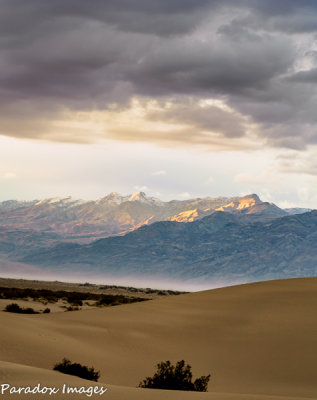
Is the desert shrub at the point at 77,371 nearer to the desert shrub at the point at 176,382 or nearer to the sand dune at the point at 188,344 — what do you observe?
the sand dune at the point at 188,344

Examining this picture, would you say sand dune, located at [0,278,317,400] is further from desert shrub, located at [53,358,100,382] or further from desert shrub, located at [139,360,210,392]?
desert shrub, located at [139,360,210,392]

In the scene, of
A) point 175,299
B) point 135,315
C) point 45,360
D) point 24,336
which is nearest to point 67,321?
point 135,315

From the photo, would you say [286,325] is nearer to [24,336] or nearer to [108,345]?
[108,345]

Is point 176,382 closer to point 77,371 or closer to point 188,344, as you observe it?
point 77,371

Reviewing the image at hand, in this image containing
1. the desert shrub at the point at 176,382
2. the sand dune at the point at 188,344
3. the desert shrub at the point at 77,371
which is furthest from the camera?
the sand dune at the point at 188,344

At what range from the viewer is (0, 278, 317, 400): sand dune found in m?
17.3

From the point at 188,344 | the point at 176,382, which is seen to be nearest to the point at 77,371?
the point at 176,382

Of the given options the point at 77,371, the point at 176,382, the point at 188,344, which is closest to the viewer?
the point at 176,382

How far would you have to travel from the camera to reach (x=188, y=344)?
75.8 feet

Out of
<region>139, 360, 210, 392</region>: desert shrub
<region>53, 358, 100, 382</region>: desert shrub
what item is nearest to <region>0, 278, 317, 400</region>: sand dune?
<region>53, 358, 100, 382</region>: desert shrub

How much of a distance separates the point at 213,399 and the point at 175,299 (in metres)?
25.7

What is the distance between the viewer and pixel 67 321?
87.1ft

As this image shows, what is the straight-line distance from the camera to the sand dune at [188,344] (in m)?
17.3

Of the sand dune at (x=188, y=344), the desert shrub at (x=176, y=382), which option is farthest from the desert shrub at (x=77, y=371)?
the desert shrub at (x=176, y=382)
